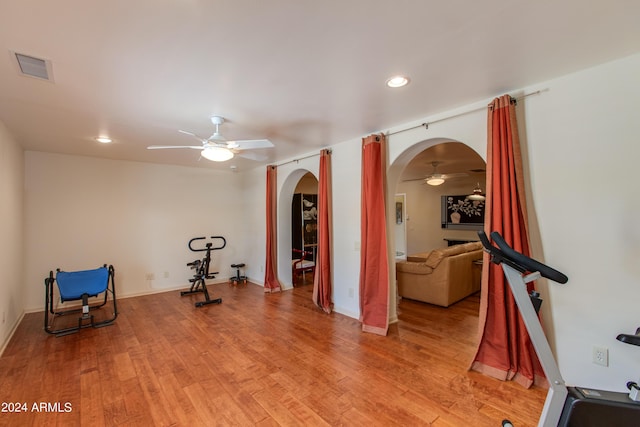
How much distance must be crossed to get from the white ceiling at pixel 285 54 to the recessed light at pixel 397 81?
5cm

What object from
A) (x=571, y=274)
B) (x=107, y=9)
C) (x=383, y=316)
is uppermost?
(x=107, y=9)

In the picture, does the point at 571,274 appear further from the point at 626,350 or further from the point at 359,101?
the point at 359,101

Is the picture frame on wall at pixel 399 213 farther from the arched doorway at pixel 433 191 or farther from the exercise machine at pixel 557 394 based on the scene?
the exercise machine at pixel 557 394

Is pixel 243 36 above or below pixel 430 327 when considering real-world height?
above

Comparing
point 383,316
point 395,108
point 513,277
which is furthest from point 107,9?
point 383,316

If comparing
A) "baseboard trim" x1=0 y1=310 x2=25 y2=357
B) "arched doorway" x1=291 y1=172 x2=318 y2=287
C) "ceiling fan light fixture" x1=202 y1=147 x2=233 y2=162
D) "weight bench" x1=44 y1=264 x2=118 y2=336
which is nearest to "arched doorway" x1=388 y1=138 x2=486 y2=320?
"arched doorway" x1=291 y1=172 x2=318 y2=287

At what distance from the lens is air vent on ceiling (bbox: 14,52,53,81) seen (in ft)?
6.27

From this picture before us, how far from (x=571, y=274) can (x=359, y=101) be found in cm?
228

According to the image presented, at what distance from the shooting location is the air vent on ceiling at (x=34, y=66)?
75.3 inches

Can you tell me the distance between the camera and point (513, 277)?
1580 millimetres

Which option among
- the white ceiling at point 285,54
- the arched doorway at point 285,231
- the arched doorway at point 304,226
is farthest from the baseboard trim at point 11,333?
the arched doorway at point 304,226

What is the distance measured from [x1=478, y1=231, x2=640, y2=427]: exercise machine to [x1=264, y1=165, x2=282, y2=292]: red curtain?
424 centimetres

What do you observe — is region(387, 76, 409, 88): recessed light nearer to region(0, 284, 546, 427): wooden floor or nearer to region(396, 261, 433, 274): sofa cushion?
region(0, 284, 546, 427): wooden floor

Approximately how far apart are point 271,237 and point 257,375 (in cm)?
308
